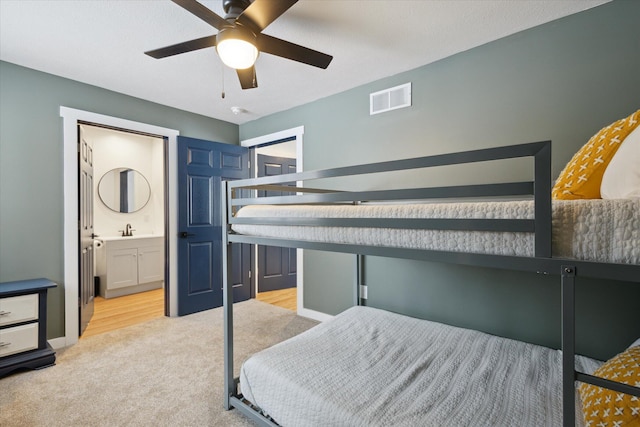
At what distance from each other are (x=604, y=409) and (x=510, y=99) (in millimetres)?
1880

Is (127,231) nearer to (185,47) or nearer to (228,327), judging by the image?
(228,327)

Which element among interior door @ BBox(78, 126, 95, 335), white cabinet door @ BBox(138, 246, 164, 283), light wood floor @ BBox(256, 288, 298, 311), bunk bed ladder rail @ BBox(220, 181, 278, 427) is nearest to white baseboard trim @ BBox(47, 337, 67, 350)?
interior door @ BBox(78, 126, 95, 335)

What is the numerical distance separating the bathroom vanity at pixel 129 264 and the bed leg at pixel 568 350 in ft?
15.0

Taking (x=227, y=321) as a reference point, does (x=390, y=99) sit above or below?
above

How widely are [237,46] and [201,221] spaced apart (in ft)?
7.97

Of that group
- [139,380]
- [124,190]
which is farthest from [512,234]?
[124,190]

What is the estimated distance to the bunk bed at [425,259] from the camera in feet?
2.68

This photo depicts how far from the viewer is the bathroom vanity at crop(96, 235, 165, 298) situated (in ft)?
13.2

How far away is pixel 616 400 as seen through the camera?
0.91 m

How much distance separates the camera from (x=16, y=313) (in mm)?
2186

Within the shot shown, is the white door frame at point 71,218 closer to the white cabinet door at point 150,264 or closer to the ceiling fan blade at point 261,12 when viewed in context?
the white cabinet door at point 150,264

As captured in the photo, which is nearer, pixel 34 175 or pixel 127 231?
pixel 34 175

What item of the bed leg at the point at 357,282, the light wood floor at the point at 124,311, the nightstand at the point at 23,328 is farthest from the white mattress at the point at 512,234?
the light wood floor at the point at 124,311

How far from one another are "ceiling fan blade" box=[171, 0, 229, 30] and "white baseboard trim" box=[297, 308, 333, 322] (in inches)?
106
